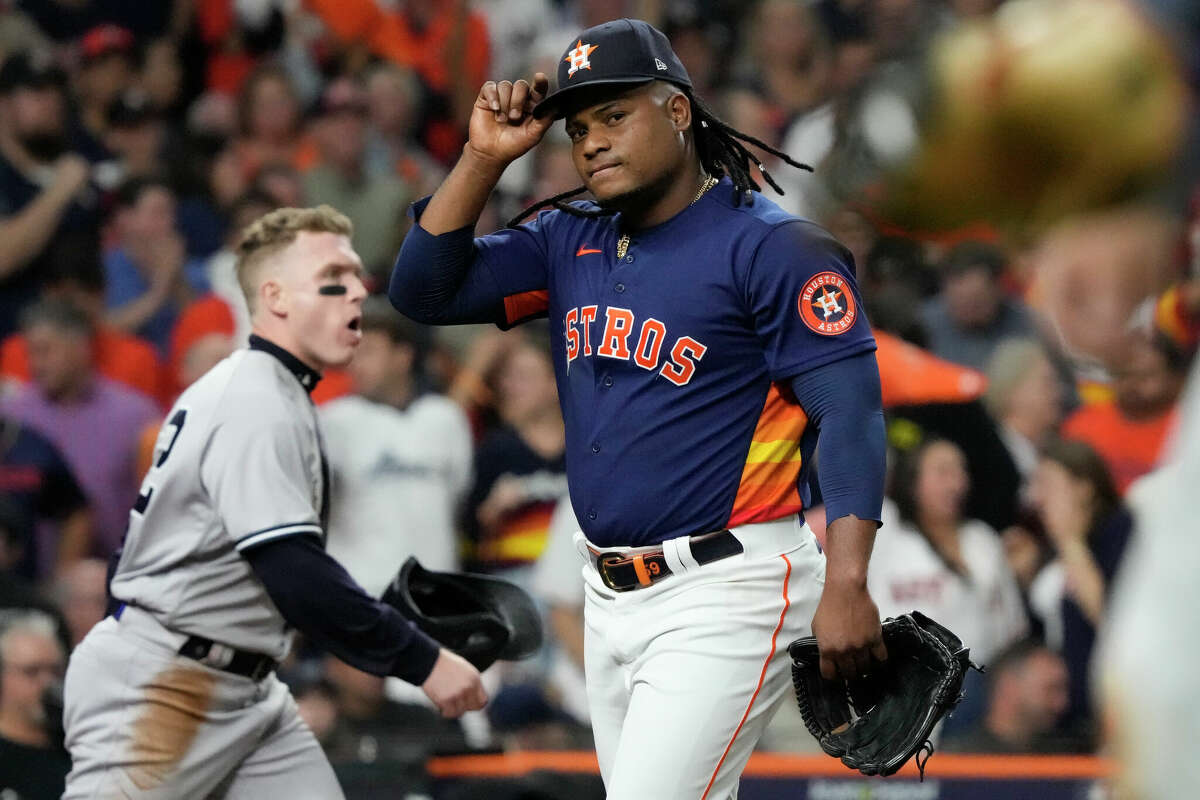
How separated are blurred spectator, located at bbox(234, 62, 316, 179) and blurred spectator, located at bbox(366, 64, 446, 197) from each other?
35cm

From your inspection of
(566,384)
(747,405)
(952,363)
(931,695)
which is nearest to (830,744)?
(931,695)

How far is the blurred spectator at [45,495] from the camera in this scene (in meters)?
5.74

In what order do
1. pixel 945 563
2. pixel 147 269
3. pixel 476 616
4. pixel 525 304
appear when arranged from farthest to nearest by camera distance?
pixel 147 269, pixel 945 563, pixel 476 616, pixel 525 304

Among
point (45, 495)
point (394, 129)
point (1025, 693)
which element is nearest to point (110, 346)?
point (45, 495)

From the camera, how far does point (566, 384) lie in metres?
3.00

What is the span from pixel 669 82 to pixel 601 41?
0.15 meters

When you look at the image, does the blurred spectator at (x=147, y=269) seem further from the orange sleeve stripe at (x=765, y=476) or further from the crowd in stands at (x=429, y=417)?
the orange sleeve stripe at (x=765, y=476)

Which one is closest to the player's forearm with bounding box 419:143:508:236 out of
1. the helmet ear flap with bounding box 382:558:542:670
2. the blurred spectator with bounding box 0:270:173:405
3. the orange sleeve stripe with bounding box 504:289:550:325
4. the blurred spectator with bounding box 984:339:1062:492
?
the orange sleeve stripe with bounding box 504:289:550:325

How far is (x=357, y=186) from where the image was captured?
7098 mm

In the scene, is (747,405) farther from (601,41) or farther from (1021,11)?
(1021,11)

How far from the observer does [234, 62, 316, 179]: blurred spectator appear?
7.38 meters

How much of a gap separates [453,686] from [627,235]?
40.6 inches

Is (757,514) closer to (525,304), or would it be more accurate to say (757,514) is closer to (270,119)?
(525,304)

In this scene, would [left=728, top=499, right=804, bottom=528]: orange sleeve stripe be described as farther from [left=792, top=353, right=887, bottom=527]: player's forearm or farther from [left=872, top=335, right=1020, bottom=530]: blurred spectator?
[left=872, top=335, right=1020, bottom=530]: blurred spectator
